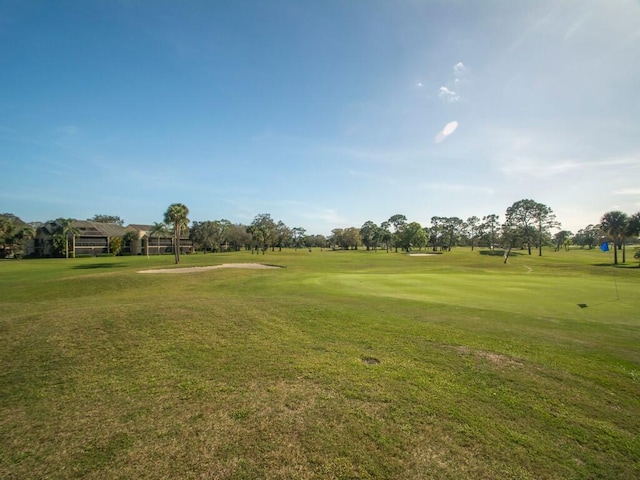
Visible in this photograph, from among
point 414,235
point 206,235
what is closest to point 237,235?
point 206,235

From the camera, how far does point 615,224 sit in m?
58.3

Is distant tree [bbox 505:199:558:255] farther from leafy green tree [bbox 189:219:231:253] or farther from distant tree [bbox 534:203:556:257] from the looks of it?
leafy green tree [bbox 189:219:231:253]

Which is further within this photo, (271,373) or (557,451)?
(271,373)

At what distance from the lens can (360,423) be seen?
5273 millimetres

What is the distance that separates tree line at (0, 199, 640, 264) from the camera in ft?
192

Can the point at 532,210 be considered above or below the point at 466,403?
above

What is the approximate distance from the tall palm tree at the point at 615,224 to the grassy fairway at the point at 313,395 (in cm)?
6571

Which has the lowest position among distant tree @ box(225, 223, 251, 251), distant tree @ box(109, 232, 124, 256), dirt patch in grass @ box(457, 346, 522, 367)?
dirt patch in grass @ box(457, 346, 522, 367)

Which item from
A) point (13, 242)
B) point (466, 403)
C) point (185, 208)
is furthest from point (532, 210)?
point (13, 242)

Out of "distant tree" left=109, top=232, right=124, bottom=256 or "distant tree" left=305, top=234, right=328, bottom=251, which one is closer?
"distant tree" left=109, top=232, right=124, bottom=256

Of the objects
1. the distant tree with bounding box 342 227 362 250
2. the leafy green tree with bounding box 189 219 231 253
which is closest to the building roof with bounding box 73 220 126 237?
the leafy green tree with bounding box 189 219 231 253

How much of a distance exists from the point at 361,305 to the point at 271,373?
28.1 ft

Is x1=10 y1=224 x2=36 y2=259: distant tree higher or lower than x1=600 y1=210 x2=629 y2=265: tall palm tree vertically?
lower

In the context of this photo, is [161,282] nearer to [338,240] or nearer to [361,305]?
[361,305]
